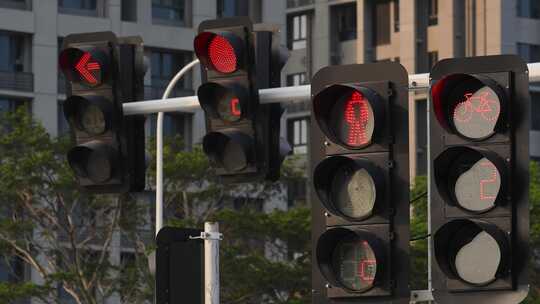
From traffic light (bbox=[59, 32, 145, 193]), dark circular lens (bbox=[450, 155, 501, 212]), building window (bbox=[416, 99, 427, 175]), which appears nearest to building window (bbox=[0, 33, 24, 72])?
building window (bbox=[416, 99, 427, 175])

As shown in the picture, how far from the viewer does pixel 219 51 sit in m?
12.7

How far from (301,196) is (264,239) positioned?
23.7m

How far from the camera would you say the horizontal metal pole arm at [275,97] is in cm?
1209

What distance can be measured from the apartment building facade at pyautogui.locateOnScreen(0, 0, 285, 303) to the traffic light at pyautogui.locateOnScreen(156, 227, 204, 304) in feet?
163

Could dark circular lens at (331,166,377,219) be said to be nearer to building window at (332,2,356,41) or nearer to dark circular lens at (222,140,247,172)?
dark circular lens at (222,140,247,172)

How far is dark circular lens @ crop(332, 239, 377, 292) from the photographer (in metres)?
11.0

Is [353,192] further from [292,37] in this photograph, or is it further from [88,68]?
[292,37]

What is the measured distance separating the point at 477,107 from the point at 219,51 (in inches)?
102

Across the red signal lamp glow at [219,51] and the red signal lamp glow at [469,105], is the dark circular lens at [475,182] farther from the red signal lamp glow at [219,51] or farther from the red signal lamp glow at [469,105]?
the red signal lamp glow at [219,51]

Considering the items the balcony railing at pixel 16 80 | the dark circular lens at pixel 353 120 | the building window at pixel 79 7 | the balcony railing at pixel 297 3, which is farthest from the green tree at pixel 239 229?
the dark circular lens at pixel 353 120

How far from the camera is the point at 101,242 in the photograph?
58.7 metres

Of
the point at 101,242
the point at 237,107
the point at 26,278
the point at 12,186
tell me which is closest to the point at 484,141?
the point at 237,107

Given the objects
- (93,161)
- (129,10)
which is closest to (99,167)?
(93,161)

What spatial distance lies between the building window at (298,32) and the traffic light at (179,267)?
73575 millimetres
